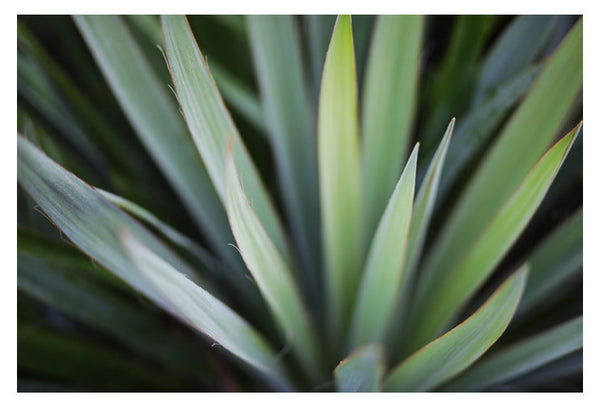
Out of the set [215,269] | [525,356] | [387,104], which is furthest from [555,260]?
[215,269]

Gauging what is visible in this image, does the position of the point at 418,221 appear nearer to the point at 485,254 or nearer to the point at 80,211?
the point at 485,254

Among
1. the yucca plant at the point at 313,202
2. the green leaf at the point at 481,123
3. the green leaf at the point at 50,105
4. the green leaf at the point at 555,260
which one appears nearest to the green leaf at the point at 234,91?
the yucca plant at the point at 313,202

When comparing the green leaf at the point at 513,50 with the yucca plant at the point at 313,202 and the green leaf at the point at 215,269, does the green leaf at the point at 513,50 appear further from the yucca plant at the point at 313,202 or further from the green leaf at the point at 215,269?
the green leaf at the point at 215,269

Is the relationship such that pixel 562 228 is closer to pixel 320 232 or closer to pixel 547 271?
pixel 547 271

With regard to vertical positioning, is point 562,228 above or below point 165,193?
below

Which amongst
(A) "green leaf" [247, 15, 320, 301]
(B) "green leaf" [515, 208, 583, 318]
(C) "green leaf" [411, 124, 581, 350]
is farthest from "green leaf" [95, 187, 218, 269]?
(B) "green leaf" [515, 208, 583, 318]

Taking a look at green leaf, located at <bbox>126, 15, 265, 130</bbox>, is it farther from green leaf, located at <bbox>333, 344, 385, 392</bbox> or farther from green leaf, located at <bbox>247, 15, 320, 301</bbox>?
green leaf, located at <bbox>333, 344, 385, 392</bbox>

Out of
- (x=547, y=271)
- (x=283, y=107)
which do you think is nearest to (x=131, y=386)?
(x=283, y=107)
